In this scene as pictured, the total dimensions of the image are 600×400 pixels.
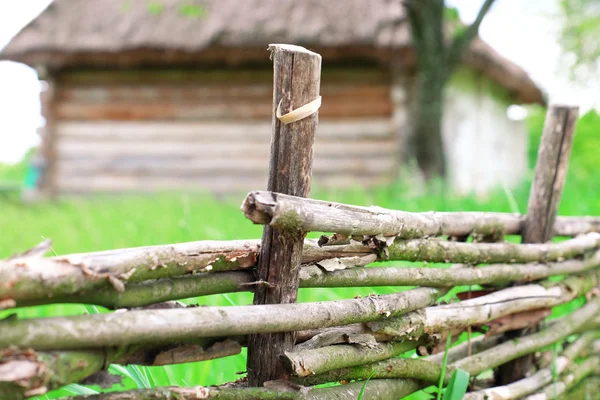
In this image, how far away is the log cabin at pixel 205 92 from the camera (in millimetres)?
6945

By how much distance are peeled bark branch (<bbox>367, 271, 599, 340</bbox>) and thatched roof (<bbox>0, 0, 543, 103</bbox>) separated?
475 cm

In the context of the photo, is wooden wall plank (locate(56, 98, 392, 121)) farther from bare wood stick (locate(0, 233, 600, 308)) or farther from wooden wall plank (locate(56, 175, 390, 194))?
bare wood stick (locate(0, 233, 600, 308))

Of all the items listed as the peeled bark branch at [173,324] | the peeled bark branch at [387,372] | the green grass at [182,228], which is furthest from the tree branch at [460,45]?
the peeled bark branch at [173,324]

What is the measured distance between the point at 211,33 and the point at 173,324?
21.3 feet

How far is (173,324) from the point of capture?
937 mm

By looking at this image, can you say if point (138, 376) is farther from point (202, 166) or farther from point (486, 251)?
point (202, 166)

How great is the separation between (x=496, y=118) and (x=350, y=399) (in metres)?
9.46

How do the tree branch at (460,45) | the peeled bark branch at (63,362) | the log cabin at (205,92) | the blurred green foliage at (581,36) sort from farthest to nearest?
1. the blurred green foliage at (581,36)
2. the log cabin at (205,92)
3. the tree branch at (460,45)
4. the peeled bark branch at (63,362)

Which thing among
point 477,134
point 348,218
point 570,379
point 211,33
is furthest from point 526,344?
point 477,134

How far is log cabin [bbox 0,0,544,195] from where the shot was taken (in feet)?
22.8

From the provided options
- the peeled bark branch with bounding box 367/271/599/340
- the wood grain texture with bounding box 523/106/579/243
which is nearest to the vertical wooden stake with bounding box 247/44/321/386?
the peeled bark branch with bounding box 367/271/599/340

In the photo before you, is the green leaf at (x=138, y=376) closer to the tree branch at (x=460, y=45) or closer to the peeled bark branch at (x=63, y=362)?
the peeled bark branch at (x=63, y=362)

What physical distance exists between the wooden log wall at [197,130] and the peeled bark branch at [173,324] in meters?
5.89

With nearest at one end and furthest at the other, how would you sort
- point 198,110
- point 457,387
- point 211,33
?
1. point 457,387
2. point 211,33
3. point 198,110
